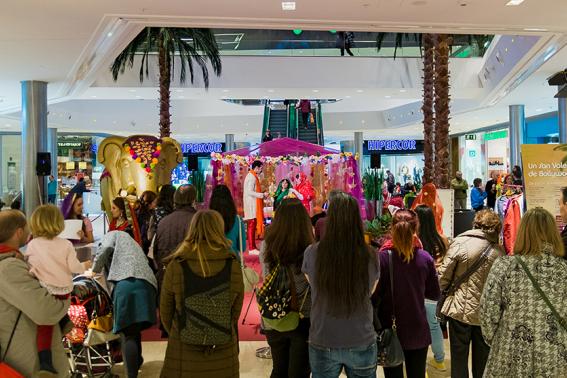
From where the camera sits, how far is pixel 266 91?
54.3 ft

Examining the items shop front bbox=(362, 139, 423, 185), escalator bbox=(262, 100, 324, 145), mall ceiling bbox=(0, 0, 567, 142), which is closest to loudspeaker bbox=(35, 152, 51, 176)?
mall ceiling bbox=(0, 0, 567, 142)

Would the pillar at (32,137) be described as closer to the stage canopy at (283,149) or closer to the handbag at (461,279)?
the stage canopy at (283,149)

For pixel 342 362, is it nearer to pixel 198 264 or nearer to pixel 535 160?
pixel 198 264

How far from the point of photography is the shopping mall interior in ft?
23.6

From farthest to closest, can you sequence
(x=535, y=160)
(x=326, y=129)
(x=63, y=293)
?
(x=326, y=129)
(x=535, y=160)
(x=63, y=293)

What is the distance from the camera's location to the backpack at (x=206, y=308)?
298 cm

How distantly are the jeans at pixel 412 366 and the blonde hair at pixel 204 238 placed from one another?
4.19 ft

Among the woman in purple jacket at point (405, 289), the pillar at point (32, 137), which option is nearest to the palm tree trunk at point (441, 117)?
the woman in purple jacket at point (405, 289)

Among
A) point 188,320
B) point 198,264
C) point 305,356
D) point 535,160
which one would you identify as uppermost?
Result: point 535,160

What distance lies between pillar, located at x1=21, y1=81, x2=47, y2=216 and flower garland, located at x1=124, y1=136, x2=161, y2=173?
11.6 ft

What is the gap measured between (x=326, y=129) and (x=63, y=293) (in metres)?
21.8

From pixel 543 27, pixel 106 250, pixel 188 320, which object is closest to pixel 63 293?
pixel 106 250

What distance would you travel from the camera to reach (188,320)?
3.02m

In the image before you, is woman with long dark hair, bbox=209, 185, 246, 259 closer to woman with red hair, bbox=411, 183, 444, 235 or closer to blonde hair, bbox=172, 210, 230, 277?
blonde hair, bbox=172, 210, 230, 277
